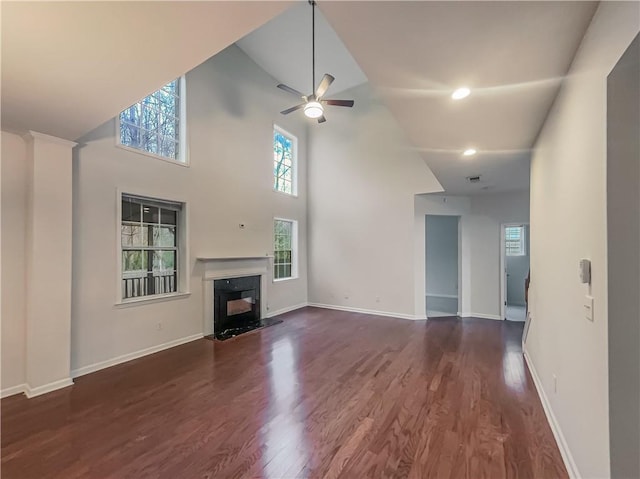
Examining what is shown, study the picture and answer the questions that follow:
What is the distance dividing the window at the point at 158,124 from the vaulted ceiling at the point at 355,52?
1325mm

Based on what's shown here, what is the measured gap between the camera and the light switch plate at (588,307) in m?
1.53

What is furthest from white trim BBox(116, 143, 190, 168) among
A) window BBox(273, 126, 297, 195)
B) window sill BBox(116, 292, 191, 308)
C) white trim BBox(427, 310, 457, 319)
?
white trim BBox(427, 310, 457, 319)

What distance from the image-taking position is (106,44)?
1691mm

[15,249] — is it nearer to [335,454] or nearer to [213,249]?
[213,249]

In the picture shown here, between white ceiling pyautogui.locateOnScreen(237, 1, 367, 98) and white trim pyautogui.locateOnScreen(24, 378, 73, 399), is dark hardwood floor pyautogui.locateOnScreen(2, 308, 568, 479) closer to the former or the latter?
white trim pyautogui.locateOnScreen(24, 378, 73, 399)

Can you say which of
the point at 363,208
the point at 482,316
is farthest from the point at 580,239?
the point at 363,208

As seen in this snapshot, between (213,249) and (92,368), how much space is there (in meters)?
2.29

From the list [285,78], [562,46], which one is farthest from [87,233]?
[285,78]

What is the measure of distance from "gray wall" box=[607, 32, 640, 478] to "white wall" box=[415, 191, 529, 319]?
4844mm

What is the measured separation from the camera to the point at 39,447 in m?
2.20

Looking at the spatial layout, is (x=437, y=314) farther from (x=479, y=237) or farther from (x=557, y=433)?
(x=557, y=433)

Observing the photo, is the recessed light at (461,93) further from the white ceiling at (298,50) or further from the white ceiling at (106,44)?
the white ceiling at (298,50)

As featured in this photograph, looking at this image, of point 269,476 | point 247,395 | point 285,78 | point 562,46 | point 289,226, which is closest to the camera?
point 562,46

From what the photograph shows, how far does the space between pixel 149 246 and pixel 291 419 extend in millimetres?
3250
